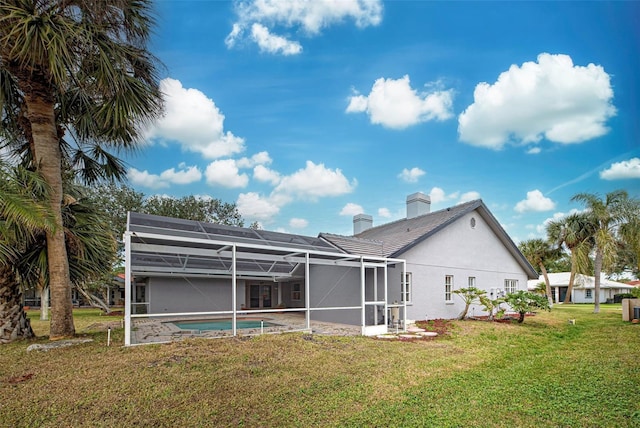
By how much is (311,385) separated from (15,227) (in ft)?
22.7

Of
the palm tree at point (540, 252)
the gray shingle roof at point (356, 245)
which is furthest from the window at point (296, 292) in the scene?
the palm tree at point (540, 252)

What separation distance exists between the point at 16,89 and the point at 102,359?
668cm

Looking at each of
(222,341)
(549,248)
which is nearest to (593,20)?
(222,341)

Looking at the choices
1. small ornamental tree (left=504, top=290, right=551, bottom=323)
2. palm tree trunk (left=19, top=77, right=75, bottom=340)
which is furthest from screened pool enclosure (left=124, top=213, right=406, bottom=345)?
small ornamental tree (left=504, top=290, right=551, bottom=323)

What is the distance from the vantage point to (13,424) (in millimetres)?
4078

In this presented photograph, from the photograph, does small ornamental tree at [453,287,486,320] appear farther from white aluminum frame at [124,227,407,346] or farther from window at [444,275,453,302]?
white aluminum frame at [124,227,407,346]

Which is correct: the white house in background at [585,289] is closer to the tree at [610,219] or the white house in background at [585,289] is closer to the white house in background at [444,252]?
the tree at [610,219]

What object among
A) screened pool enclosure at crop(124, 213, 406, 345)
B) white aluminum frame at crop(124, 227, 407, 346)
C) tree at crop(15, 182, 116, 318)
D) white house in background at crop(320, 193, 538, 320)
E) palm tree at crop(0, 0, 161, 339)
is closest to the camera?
palm tree at crop(0, 0, 161, 339)

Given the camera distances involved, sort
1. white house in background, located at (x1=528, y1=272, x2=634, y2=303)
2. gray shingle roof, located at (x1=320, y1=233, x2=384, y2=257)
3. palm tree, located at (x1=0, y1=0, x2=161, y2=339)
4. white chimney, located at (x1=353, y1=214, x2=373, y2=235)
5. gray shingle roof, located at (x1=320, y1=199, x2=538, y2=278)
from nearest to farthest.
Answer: palm tree, located at (x1=0, y1=0, x2=161, y2=339) → gray shingle roof, located at (x1=320, y1=233, x2=384, y2=257) → gray shingle roof, located at (x1=320, y1=199, x2=538, y2=278) → white chimney, located at (x1=353, y1=214, x2=373, y2=235) → white house in background, located at (x1=528, y1=272, x2=634, y2=303)

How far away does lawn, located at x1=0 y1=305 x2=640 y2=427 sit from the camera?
4.34 m

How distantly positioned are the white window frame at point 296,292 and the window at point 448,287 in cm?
776

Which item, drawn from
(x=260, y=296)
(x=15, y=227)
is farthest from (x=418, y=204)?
(x=15, y=227)

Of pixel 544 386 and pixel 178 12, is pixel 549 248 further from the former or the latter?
pixel 178 12

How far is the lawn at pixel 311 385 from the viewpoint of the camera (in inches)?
171
